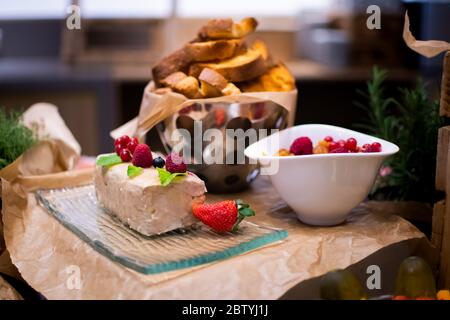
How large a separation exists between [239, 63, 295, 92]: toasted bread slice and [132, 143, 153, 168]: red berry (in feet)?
0.89

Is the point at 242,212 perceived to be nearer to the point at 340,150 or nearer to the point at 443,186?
the point at 340,150

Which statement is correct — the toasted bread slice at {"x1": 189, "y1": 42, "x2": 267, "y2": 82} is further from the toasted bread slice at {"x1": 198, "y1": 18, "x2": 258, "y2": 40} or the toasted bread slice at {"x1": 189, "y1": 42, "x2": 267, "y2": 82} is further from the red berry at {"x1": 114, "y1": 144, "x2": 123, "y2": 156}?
the red berry at {"x1": 114, "y1": 144, "x2": 123, "y2": 156}

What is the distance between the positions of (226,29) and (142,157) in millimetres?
352

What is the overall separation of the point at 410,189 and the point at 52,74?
6.52 ft

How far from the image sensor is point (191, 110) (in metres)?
1.21

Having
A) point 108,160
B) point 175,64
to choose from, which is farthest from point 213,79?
point 108,160

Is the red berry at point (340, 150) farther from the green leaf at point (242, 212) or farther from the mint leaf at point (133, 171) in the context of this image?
the mint leaf at point (133, 171)

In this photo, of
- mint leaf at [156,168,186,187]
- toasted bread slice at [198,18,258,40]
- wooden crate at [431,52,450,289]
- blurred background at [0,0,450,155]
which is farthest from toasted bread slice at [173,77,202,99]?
blurred background at [0,0,450,155]

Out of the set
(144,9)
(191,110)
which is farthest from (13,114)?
(144,9)

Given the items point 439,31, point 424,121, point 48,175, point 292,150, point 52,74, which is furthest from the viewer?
point 52,74

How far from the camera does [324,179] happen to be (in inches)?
41.2

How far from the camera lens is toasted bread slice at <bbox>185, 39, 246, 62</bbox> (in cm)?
128
